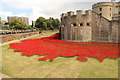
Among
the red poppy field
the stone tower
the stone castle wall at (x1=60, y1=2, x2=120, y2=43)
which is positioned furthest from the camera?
the stone tower

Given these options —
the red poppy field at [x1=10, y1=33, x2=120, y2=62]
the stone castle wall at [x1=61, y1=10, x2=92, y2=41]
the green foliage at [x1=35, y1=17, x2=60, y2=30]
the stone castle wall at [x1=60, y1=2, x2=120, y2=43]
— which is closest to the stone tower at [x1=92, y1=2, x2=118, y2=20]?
the stone castle wall at [x1=60, y1=2, x2=120, y2=43]

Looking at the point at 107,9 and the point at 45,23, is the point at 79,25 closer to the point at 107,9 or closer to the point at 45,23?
the point at 107,9

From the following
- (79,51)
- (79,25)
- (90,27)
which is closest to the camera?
(79,51)

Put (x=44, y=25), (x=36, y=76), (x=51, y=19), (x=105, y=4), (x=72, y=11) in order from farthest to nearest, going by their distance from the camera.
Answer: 1. (x=51, y=19)
2. (x=44, y=25)
3. (x=105, y=4)
4. (x=72, y=11)
5. (x=36, y=76)

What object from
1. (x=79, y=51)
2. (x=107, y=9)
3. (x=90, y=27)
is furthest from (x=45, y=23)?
(x=79, y=51)

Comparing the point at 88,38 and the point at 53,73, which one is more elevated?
the point at 88,38

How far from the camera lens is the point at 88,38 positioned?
16156 millimetres

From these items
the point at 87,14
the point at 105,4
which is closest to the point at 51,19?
the point at 105,4

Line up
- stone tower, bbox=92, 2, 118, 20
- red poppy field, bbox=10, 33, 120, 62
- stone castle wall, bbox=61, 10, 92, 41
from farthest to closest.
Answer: stone tower, bbox=92, 2, 118, 20 < stone castle wall, bbox=61, 10, 92, 41 < red poppy field, bbox=10, 33, 120, 62

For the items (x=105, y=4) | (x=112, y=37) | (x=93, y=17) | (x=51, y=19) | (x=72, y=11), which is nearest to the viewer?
(x=112, y=37)

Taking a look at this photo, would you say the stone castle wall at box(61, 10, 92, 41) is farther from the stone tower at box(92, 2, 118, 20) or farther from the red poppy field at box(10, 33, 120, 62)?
the stone tower at box(92, 2, 118, 20)

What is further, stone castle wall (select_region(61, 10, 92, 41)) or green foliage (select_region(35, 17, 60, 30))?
green foliage (select_region(35, 17, 60, 30))

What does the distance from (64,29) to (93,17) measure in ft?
Answer: 22.5

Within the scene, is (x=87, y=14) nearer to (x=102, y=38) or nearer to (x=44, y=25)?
(x=102, y=38)
